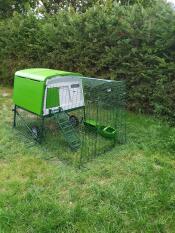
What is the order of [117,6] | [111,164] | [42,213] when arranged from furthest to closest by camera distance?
[117,6] → [111,164] → [42,213]

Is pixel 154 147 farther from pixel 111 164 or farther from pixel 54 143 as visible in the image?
pixel 54 143

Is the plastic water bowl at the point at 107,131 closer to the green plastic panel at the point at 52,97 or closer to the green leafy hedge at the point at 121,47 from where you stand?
the green plastic panel at the point at 52,97

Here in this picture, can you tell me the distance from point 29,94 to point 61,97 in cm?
62

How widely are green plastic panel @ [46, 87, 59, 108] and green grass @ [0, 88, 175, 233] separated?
2.78 ft

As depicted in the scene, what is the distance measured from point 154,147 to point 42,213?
2.63 meters

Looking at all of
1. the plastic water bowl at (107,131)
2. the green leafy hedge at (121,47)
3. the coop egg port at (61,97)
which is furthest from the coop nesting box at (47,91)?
the green leafy hedge at (121,47)

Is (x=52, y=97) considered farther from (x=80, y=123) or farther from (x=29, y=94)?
(x=80, y=123)

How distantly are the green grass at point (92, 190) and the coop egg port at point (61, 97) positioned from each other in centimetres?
56

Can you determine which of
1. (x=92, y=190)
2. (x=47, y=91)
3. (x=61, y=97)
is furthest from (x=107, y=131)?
(x=92, y=190)

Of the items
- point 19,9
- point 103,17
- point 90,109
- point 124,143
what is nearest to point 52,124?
point 90,109

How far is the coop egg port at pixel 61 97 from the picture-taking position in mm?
5078

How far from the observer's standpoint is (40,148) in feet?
16.9

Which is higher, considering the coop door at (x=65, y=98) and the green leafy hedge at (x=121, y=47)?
the green leafy hedge at (x=121, y=47)

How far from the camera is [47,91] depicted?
510cm
